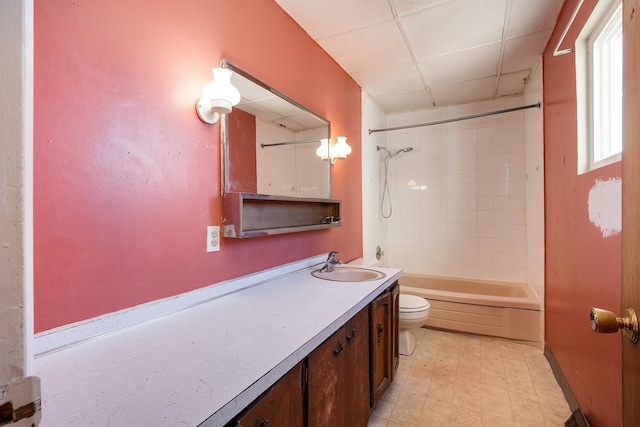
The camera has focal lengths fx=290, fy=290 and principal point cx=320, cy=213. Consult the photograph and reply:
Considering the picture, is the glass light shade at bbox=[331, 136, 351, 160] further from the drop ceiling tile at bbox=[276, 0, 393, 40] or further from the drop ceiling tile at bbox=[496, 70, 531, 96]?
the drop ceiling tile at bbox=[496, 70, 531, 96]

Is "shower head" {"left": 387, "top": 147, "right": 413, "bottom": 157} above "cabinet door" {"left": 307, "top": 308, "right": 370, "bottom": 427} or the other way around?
above

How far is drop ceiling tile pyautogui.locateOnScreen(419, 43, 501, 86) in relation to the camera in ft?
7.54

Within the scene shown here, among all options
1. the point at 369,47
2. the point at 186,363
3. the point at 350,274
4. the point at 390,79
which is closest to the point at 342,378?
the point at 186,363

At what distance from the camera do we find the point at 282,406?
2.72 feet

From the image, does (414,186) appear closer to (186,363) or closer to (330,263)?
(330,263)

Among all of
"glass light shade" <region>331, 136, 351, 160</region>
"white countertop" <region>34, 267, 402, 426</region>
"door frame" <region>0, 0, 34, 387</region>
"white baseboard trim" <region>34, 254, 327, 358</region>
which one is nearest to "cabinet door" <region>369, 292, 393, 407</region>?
"white countertop" <region>34, 267, 402, 426</region>

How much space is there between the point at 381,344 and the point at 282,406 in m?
0.97

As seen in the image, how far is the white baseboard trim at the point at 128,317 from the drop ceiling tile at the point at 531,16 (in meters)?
2.25

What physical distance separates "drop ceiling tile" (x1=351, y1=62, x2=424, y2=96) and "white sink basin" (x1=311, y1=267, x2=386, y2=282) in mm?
1771

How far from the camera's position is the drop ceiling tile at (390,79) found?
2.56 m

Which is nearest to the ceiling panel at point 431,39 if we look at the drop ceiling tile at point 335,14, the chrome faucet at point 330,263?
the drop ceiling tile at point 335,14

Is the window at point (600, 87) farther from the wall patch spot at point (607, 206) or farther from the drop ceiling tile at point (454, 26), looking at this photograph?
the drop ceiling tile at point (454, 26)

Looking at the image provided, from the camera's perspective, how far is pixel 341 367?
118 cm

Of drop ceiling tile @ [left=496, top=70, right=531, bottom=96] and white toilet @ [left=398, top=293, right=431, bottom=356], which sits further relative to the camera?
drop ceiling tile @ [left=496, top=70, right=531, bottom=96]
